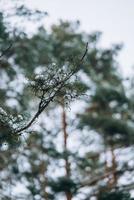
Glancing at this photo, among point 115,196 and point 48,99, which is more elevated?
point 115,196

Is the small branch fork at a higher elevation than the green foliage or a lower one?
lower

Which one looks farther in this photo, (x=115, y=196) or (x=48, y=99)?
(x=115, y=196)

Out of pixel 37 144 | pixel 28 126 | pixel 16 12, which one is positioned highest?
pixel 16 12

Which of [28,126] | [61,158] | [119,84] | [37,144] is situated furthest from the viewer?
[119,84]

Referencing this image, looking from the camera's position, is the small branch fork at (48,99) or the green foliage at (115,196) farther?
the green foliage at (115,196)

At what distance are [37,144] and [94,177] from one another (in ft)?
9.18

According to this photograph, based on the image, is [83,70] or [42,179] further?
[83,70]

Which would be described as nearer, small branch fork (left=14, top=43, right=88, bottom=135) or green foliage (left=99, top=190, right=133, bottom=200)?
small branch fork (left=14, top=43, right=88, bottom=135)

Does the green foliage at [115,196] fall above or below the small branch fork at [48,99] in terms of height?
above

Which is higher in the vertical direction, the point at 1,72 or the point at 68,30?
the point at 68,30

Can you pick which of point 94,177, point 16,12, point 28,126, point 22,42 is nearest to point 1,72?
point 22,42

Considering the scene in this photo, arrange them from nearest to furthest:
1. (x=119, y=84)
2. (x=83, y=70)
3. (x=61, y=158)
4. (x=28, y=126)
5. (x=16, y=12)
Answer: (x=28, y=126), (x=16, y=12), (x=61, y=158), (x=83, y=70), (x=119, y=84)

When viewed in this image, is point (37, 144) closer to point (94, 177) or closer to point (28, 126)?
point (94, 177)

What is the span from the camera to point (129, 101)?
19.2 meters
